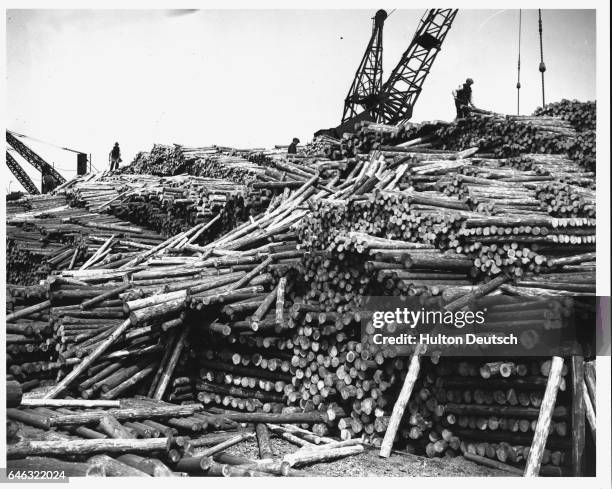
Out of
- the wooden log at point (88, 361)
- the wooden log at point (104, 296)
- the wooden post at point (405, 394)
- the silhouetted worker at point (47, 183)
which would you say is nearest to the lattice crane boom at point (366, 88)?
the silhouetted worker at point (47, 183)

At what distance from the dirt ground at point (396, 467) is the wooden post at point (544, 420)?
0.42 meters

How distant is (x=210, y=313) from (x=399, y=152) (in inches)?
231

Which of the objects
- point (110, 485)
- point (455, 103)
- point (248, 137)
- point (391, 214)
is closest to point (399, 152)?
point (455, 103)

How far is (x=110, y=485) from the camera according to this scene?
546cm

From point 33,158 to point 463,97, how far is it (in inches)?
553

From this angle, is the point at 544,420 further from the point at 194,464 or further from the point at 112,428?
the point at 112,428

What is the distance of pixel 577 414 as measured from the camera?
5.94 meters

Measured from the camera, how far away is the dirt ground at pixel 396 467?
21.1ft

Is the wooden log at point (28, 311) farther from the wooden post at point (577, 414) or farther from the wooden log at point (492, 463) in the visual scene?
the wooden post at point (577, 414)

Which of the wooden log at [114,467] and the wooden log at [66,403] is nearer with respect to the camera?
the wooden log at [114,467]

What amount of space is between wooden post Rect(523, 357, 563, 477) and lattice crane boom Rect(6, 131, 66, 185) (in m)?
13.3

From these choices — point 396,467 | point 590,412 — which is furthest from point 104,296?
point 590,412

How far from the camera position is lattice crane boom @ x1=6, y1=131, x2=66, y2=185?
609 inches


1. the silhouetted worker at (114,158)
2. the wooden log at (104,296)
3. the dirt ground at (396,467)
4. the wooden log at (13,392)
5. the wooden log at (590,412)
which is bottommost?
the dirt ground at (396,467)
